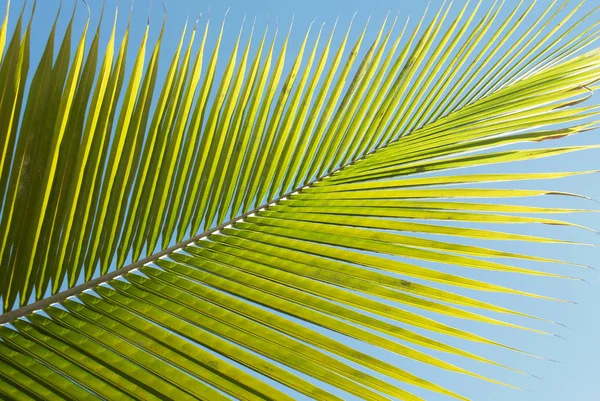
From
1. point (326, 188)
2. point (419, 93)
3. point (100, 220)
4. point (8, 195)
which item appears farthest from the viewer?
point (419, 93)

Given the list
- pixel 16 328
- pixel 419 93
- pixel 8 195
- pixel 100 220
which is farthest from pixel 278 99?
pixel 16 328

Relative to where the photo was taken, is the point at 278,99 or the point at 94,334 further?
the point at 278,99

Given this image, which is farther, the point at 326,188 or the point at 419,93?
the point at 419,93

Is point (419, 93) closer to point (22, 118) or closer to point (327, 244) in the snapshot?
point (327, 244)

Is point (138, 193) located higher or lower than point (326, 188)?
lower

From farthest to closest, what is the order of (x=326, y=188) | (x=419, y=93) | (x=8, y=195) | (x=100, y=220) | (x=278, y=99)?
(x=419, y=93)
(x=278, y=99)
(x=326, y=188)
(x=100, y=220)
(x=8, y=195)

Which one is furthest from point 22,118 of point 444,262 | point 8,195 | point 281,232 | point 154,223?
point 444,262

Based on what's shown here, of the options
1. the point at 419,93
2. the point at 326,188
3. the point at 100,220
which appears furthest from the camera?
the point at 419,93

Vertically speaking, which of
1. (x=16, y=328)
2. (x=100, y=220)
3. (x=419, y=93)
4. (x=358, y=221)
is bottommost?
(x=16, y=328)

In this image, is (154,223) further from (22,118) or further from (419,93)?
(419,93)
